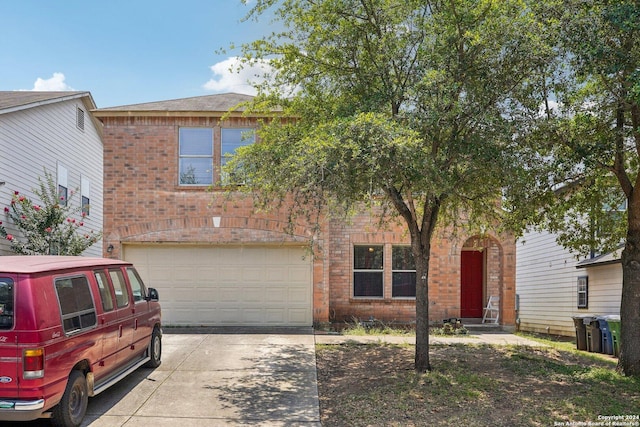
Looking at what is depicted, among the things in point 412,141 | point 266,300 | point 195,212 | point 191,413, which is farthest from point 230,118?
point 191,413

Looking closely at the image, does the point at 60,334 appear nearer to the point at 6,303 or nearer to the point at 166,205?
the point at 6,303

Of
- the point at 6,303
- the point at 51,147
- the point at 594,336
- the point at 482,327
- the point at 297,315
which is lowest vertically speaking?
the point at 482,327

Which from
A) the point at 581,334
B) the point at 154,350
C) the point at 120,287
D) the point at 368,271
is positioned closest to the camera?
the point at 120,287

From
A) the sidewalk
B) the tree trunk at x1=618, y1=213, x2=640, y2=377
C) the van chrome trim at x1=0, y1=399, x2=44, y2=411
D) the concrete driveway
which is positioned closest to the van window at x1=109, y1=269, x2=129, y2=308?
the concrete driveway

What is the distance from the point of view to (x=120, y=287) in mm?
7645

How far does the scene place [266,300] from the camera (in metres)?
13.8

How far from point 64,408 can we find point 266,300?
26.5 feet

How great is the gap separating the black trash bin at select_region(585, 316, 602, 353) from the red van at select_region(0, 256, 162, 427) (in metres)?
10.4

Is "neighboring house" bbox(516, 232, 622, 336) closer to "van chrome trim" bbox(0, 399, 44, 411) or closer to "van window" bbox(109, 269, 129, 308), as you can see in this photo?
"van window" bbox(109, 269, 129, 308)

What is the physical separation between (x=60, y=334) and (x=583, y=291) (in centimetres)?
1580

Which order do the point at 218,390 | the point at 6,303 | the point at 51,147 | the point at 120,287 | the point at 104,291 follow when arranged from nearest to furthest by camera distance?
the point at 6,303, the point at 104,291, the point at 120,287, the point at 218,390, the point at 51,147

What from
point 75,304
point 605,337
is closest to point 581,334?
point 605,337

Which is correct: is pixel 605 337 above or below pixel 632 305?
below

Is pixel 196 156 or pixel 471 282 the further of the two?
pixel 471 282
